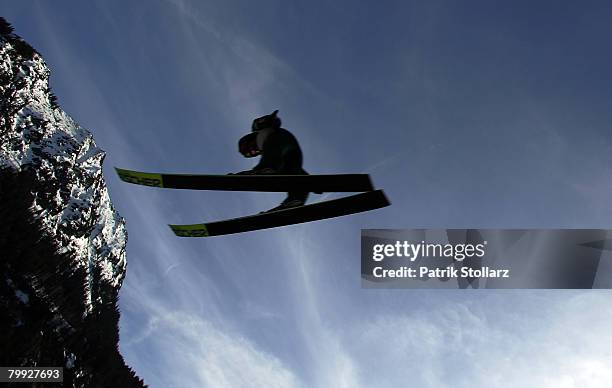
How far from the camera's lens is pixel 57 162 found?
12738cm

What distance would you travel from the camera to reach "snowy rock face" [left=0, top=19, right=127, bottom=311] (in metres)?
114

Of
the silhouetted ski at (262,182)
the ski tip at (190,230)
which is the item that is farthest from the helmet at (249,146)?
the ski tip at (190,230)

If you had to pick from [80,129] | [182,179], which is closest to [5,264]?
[182,179]

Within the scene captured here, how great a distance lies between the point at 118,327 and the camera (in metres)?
99.9

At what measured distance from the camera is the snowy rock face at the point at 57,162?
114 m

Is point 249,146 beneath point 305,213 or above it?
above

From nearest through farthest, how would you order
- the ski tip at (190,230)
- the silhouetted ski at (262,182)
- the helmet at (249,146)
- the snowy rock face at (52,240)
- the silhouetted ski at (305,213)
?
the silhouetted ski at (262,182) → the helmet at (249,146) → the silhouetted ski at (305,213) → the ski tip at (190,230) → the snowy rock face at (52,240)

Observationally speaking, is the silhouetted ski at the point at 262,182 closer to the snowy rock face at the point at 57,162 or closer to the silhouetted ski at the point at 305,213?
the silhouetted ski at the point at 305,213

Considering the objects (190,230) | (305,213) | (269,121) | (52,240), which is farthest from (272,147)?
(52,240)

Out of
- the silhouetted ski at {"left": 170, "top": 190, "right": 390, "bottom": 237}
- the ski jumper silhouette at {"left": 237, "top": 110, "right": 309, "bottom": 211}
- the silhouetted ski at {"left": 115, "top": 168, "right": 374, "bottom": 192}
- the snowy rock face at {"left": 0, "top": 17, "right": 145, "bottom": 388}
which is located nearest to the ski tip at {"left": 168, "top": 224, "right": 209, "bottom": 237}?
the silhouetted ski at {"left": 170, "top": 190, "right": 390, "bottom": 237}

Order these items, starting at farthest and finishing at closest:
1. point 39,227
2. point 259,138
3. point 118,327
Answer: point 118,327 → point 39,227 → point 259,138

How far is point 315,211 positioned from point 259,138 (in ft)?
8.69

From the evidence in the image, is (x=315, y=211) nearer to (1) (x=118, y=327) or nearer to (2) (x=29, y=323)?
(2) (x=29, y=323)

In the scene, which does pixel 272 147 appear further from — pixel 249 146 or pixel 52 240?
pixel 52 240
